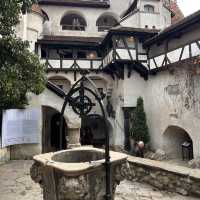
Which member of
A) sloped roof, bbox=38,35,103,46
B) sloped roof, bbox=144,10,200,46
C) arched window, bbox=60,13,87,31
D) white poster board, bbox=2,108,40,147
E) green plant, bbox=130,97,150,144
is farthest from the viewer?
arched window, bbox=60,13,87,31

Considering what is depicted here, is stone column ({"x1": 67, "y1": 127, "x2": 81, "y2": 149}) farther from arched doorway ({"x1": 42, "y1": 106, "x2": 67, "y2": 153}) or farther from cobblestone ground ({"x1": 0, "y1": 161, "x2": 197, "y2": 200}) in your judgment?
arched doorway ({"x1": 42, "y1": 106, "x2": 67, "y2": 153})

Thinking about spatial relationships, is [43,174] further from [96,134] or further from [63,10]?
[63,10]

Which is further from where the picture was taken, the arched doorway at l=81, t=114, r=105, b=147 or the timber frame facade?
the arched doorway at l=81, t=114, r=105, b=147

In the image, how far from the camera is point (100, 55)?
2130 cm

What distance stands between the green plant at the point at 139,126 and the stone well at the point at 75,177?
499 inches

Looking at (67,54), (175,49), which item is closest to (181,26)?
(175,49)

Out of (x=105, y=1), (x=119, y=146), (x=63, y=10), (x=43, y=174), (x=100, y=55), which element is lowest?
(x=119, y=146)

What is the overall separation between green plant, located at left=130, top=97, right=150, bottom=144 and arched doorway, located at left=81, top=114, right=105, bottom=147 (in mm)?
5050

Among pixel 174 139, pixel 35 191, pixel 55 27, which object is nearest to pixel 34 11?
pixel 55 27

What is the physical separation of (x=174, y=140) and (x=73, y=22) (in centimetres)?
1622

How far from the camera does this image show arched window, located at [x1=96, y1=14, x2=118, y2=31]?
26536 millimetres

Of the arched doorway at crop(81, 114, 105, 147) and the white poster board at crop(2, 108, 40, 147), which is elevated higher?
the white poster board at crop(2, 108, 40, 147)

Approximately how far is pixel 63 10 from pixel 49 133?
12279 millimetres

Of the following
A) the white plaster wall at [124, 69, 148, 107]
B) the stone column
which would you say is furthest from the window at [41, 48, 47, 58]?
the stone column
